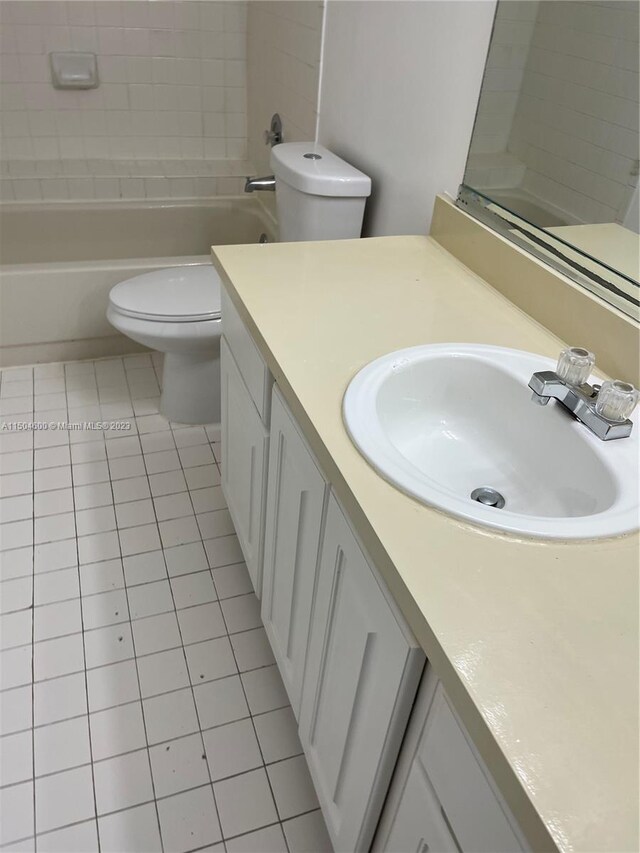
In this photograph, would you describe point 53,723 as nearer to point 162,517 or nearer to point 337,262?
point 162,517

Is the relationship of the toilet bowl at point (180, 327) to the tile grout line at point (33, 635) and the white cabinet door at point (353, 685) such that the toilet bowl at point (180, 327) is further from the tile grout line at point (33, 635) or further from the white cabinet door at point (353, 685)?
the white cabinet door at point (353, 685)

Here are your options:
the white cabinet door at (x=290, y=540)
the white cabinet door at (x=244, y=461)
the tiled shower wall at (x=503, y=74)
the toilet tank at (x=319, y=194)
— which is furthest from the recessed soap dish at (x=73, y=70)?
the white cabinet door at (x=290, y=540)

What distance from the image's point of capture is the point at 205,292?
6.64 feet

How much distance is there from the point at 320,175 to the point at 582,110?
0.70m

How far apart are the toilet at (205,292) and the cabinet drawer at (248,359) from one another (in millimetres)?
468

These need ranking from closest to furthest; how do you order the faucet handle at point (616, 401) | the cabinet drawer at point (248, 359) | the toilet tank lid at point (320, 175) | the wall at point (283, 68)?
the faucet handle at point (616, 401) < the cabinet drawer at point (248, 359) < the toilet tank lid at point (320, 175) < the wall at point (283, 68)

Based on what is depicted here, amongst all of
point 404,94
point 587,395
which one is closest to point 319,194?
point 404,94

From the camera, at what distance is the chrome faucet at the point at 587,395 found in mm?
831

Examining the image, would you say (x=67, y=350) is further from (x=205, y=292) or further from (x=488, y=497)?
(x=488, y=497)

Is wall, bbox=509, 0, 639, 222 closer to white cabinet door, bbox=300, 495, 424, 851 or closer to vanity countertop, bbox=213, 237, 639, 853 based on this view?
vanity countertop, bbox=213, 237, 639, 853

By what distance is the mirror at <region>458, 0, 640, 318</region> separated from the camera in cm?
99

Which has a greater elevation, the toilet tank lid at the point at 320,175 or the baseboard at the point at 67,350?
the toilet tank lid at the point at 320,175

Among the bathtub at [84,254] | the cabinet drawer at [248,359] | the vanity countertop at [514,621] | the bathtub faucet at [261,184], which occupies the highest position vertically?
the vanity countertop at [514,621]

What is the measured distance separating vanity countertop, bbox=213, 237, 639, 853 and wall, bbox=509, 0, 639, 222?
0.97ft
